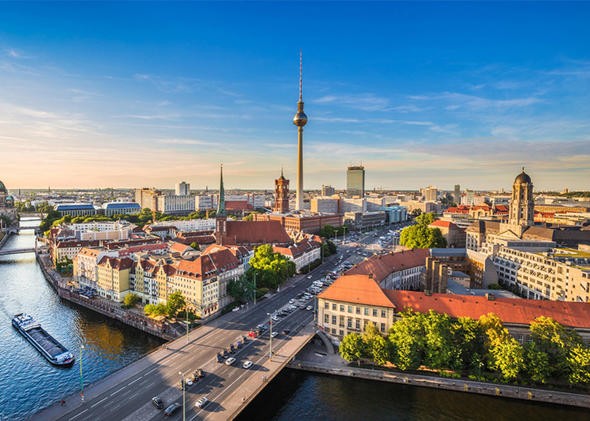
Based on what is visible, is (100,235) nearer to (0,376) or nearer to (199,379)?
(0,376)

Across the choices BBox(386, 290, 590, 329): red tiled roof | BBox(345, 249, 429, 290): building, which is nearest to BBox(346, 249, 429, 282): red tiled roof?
BBox(345, 249, 429, 290): building

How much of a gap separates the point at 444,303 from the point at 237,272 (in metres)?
46.2

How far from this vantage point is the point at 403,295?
55.9 metres

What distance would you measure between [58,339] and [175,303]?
816 inches

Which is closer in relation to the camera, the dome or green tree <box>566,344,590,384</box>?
green tree <box>566,344,590,384</box>

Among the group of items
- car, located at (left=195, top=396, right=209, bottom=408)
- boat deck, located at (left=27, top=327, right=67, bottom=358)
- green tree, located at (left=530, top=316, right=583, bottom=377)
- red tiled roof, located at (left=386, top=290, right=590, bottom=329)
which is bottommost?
boat deck, located at (left=27, top=327, right=67, bottom=358)

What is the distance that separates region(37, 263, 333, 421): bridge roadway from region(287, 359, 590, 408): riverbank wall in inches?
192

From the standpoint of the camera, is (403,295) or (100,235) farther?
(100,235)

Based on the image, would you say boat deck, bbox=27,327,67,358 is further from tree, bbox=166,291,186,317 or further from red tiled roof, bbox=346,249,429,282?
red tiled roof, bbox=346,249,429,282

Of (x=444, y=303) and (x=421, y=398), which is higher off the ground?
(x=444, y=303)

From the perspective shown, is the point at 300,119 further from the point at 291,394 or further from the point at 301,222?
the point at 291,394

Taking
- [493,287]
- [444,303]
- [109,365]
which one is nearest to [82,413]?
[109,365]

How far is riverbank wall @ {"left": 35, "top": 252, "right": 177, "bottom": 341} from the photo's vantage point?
6431 centimetres

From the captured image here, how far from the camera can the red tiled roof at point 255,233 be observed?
12325cm
